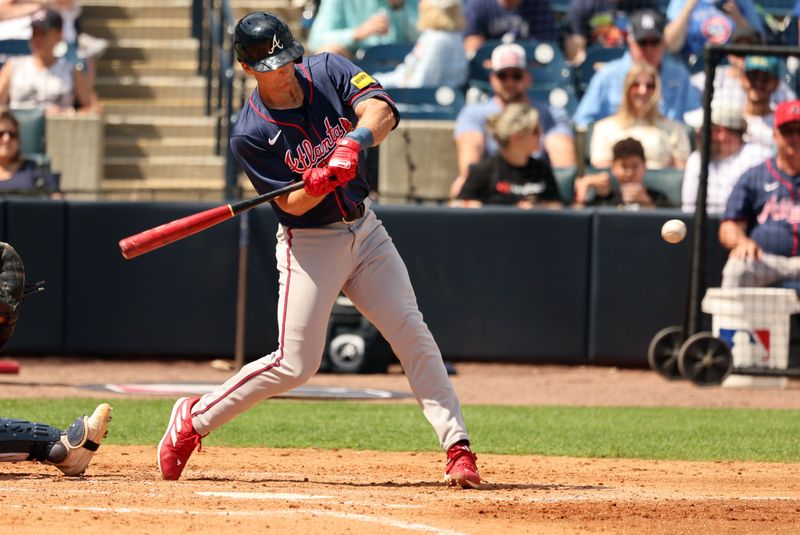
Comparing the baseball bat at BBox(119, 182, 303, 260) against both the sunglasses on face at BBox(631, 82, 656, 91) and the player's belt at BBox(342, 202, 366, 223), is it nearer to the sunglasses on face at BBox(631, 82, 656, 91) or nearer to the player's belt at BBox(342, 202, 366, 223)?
the player's belt at BBox(342, 202, 366, 223)

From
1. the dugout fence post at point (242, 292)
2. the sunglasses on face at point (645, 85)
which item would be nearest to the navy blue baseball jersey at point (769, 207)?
the sunglasses on face at point (645, 85)

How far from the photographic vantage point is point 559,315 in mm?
10297

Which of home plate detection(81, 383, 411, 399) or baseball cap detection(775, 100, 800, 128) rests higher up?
baseball cap detection(775, 100, 800, 128)

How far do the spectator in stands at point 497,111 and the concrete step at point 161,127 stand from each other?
282 cm

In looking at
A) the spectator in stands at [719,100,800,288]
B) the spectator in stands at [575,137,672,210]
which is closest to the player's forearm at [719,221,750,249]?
the spectator in stands at [719,100,800,288]

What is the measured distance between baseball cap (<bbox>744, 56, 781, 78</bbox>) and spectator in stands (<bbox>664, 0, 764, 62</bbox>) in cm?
97

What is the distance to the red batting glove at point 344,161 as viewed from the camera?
484 centimetres

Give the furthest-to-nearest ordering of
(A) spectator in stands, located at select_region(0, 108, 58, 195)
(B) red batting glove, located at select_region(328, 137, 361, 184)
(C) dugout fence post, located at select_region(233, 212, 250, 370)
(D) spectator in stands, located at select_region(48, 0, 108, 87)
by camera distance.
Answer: (D) spectator in stands, located at select_region(48, 0, 108, 87) < (A) spectator in stands, located at select_region(0, 108, 58, 195) < (C) dugout fence post, located at select_region(233, 212, 250, 370) < (B) red batting glove, located at select_region(328, 137, 361, 184)

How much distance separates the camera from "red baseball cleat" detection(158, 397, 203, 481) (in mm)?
5293

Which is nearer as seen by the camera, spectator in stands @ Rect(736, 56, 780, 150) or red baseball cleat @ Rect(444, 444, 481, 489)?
red baseball cleat @ Rect(444, 444, 481, 489)

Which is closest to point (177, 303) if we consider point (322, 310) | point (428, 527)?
point (322, 310)

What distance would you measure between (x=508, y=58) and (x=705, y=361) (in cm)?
283

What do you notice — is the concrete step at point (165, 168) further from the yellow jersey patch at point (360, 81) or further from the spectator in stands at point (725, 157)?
the yellow jersey patch at point (360, 81)

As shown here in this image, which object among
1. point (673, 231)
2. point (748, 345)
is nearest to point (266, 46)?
point (673, 231)
